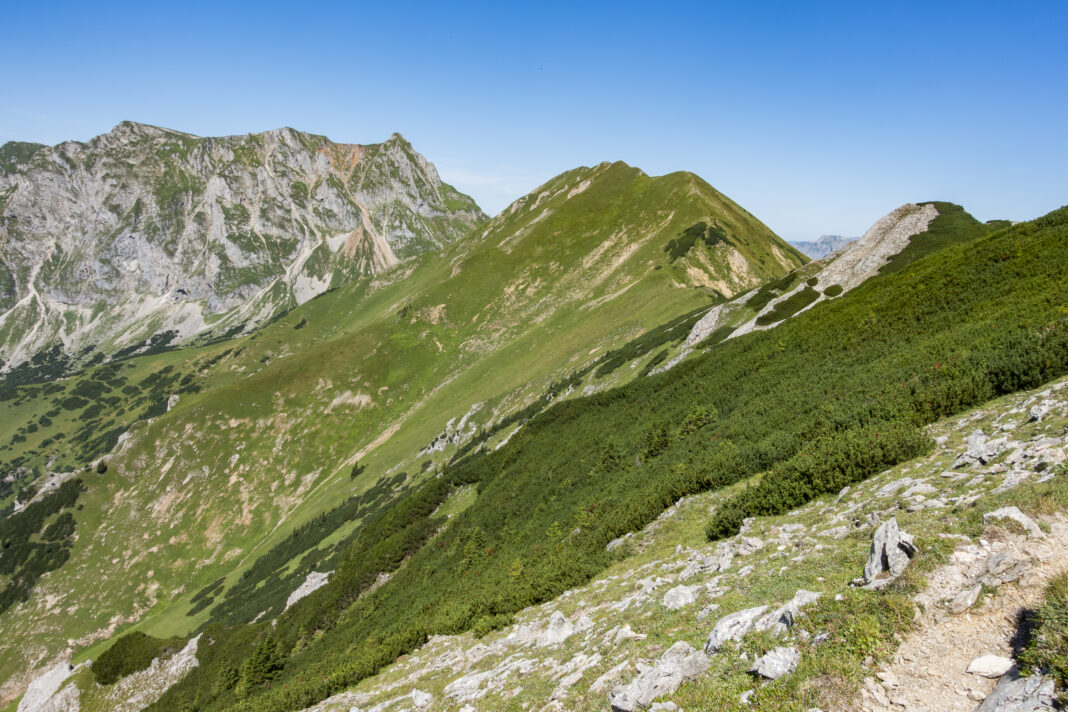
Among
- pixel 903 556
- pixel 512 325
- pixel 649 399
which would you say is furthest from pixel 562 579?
pixel 512 325

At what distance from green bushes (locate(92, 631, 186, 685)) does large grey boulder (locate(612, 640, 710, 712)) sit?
64342mm

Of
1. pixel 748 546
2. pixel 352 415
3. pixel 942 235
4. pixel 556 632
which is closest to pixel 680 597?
pixel 748 546

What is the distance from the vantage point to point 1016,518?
9148 millimetres

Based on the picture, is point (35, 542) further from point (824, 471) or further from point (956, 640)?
point (956, 640)

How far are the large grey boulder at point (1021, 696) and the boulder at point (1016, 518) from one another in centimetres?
363

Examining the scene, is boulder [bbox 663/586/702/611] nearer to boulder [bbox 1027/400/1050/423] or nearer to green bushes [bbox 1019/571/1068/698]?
green bushes [bbox 1019/571/1068/698]

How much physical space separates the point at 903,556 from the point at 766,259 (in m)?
124

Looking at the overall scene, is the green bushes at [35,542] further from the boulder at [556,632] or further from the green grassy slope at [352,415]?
the boulder at [556,632]

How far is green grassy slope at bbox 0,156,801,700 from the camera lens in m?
82.8

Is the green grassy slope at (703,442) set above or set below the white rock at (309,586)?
above

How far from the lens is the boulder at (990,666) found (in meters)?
6.78

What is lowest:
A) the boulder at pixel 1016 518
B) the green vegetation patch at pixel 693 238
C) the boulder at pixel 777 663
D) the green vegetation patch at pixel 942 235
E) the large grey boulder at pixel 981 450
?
the large grey boulder at pixel 981 450

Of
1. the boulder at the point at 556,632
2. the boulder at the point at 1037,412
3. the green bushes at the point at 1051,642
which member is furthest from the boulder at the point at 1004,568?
the boulder at the point at 556,632

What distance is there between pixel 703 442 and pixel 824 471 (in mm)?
10311
